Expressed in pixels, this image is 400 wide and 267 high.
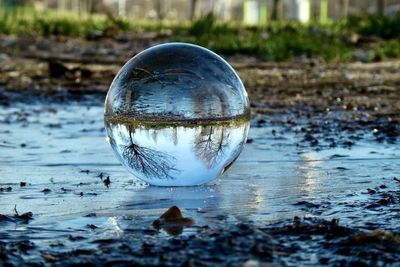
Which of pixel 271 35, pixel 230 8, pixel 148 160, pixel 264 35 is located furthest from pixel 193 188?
pixel 230 8

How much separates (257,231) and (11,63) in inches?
417

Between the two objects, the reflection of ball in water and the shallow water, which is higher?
the reflection of ball in water

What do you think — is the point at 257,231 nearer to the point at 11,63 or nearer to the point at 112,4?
the point at 11,63

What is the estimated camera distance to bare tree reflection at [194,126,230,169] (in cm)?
477

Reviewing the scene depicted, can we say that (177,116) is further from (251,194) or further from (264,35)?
(264,35)

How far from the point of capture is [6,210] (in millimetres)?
4547

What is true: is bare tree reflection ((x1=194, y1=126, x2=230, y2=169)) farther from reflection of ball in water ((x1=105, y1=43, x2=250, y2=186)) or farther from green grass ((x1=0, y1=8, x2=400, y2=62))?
green grass ((x1=0, y1=8, x2=400, y2=62))

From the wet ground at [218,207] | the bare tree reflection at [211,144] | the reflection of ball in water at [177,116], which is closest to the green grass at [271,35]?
the wet ground at [218,207]

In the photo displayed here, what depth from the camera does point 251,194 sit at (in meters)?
4.87

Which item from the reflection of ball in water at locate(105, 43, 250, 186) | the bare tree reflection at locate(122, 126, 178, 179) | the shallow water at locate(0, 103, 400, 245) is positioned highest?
the reflection of ball in water at locate(105, 43, 250, 186)

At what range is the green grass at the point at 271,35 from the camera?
14562 millimetres

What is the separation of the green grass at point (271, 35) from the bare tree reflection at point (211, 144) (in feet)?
30.5

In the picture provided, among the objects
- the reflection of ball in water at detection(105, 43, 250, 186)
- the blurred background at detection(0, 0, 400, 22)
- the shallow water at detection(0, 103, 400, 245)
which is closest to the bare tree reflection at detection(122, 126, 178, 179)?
the reflection of ball in water at detection(105, 43, 250, 186)

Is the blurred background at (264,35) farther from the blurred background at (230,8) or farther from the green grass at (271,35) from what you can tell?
the blurred background at (230,8)
